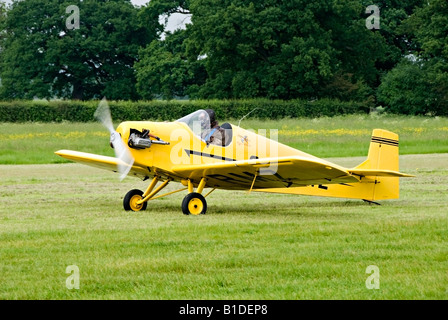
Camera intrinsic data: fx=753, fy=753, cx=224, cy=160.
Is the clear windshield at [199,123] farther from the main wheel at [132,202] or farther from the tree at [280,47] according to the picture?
the tree at [280,47]

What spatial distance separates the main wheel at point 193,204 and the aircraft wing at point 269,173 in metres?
0.41

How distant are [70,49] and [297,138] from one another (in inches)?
1623

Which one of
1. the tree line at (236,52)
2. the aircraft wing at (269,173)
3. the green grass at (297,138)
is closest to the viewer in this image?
the aircraft wing at (269,173)

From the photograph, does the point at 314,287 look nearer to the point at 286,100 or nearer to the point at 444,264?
the point at 444,264

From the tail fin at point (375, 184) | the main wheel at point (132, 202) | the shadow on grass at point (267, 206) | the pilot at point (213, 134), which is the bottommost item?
the shadow on grass at point (267, 206)

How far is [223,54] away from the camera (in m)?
57.2

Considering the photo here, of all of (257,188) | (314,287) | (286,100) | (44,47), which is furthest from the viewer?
(44,47)

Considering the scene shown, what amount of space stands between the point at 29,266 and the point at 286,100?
161ft

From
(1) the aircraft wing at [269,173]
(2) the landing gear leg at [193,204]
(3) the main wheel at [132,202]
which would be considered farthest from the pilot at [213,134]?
(3) the main wheel at [132,202]

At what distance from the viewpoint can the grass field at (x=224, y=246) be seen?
6898mm

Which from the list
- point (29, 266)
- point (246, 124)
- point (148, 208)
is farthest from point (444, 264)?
point (246, 124)

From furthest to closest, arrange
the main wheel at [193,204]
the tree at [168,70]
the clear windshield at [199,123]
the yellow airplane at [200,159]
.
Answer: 1. the tree at [168,70]
2. the clear windshield at [199,123]
3. the main wheel at [193,204]
4. the yellow airplane at [200,159]

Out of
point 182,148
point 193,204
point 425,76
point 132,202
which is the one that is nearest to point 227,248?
point 193,204

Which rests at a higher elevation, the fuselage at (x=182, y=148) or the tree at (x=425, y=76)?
the tree at (x=425, y=76)
